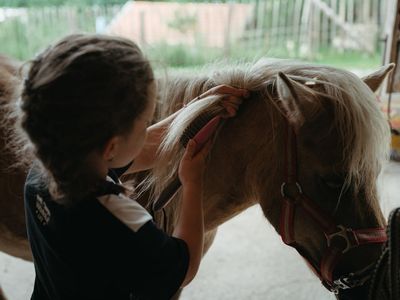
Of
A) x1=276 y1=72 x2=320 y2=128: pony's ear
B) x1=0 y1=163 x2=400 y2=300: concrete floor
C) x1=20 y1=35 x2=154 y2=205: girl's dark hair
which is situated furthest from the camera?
x1=0 y1=163 x2=400 y2=300: concrete floor

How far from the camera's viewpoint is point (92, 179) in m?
0.66

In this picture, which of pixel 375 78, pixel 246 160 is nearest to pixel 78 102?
pixel 246 160

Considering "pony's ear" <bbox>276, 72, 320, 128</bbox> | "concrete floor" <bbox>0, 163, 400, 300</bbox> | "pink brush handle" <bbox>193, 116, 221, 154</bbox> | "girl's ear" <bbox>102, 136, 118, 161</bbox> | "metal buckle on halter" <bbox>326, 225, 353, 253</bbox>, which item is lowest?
"concrete floor" <bbox>0, 163, 400, 300</bbox>

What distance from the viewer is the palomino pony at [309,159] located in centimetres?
83

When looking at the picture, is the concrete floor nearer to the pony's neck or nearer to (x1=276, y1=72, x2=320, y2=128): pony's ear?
the pony's neck

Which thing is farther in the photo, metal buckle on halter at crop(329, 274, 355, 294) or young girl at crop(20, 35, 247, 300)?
metal buckle on halter at crop(329, 274, 355, 294)

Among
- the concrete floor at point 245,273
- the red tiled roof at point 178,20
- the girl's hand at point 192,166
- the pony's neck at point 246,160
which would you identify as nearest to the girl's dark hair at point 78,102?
the girl's hand at point 192,166

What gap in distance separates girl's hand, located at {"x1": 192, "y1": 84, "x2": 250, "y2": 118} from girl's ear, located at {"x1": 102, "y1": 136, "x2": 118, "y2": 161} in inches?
13.6

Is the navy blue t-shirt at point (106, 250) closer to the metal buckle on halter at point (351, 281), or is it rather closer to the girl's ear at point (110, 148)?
the girl's ear at point (110, 148)

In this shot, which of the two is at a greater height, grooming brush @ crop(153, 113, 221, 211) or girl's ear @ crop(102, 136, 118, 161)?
girl's ear @ crop(102, 136, 118, 161)

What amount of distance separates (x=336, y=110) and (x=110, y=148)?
46cm

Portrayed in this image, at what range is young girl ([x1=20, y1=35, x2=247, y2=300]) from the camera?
0.60 meters

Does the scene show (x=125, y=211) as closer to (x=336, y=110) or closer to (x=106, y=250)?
(x=106, y=250)

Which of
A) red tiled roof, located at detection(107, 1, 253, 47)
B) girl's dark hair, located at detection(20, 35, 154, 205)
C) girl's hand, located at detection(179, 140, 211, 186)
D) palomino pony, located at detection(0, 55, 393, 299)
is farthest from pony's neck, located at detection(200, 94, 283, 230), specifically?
red tiled roof, located at detection(107, 1, 253, 47)
